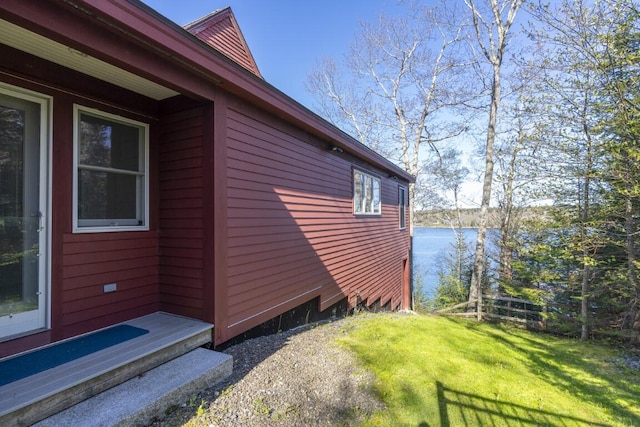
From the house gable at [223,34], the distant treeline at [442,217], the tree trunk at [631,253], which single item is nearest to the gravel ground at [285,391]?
the house gable at [223,34]

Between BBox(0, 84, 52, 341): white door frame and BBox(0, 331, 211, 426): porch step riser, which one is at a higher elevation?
BBox(0, 84, 52, 341): white door frame

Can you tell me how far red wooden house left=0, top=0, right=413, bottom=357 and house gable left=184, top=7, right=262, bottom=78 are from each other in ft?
7.72

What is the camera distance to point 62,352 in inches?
95.9

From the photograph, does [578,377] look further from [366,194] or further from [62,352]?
[62,352]

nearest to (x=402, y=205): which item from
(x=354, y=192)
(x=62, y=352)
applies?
(x=354, y=192)

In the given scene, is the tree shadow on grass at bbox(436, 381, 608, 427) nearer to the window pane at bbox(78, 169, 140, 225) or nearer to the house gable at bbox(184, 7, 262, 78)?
the window pane at bbox(78, 169, 140, 225)

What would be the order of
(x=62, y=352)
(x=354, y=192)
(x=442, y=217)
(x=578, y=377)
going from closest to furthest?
1. (x=62, y=352)
2. (x=578, y=377)
3. (x=354, y=192)
4. (x=442, y=217)

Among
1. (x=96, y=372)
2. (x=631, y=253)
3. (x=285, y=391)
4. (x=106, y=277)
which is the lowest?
(x=285, y=391)

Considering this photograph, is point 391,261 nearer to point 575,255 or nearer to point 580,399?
point 575,255

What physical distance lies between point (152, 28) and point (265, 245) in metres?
2.47

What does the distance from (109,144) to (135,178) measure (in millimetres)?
420

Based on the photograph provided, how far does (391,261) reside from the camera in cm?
980

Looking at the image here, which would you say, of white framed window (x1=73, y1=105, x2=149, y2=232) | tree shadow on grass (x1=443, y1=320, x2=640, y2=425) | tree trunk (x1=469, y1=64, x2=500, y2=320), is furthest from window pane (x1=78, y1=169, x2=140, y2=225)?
tree trunk (x1=469, y1=64, x2=500, y2=320)

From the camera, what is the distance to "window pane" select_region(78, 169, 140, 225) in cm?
292
